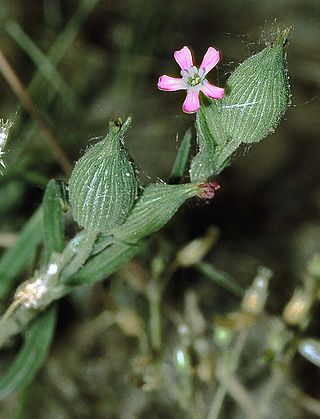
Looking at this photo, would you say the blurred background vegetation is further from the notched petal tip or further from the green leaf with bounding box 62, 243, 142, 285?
the notched petal tip

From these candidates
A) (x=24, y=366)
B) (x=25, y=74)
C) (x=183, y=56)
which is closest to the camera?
(x=183, y=56)

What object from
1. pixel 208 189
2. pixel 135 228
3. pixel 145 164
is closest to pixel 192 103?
pixel 208 189

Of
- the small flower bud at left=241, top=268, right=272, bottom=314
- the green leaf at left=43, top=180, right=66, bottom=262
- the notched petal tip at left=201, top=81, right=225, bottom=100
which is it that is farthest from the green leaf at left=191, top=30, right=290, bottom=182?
the small flower bud at left=241, top=268, right=272, bottom=314

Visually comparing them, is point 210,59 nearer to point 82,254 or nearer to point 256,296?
point 82,254

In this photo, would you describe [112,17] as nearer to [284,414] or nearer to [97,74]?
[97,74]

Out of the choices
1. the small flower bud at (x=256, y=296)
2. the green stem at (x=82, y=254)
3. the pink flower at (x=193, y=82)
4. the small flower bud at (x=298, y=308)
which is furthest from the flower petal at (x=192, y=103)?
the small flower bud at (x=298, y=308)

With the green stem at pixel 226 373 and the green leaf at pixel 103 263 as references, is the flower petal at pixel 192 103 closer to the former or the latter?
the green leaf at pixel 103 263

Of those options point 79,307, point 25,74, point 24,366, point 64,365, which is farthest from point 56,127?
point 24,366
